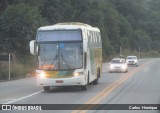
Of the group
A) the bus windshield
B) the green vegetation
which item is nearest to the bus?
the bus windshield

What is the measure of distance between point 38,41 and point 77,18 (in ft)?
201

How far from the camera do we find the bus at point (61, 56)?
23675 mm

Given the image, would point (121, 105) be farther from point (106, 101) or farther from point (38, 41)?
point (38, 41)

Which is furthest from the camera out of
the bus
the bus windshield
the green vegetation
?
the green vegetation

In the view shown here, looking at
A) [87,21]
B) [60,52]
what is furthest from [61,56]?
[87,21]

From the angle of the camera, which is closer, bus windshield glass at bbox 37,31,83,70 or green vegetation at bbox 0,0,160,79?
bus windshield glass at bbox 37,31,83,70

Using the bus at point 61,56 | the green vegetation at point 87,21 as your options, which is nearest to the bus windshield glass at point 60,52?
the bus at point 61,56

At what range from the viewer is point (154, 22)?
156 metres

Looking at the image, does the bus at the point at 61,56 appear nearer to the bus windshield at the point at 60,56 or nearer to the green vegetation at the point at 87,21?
the bus windshield at the point at 60,56

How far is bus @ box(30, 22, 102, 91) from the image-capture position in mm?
23675

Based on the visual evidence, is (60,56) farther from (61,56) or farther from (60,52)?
(60,52)

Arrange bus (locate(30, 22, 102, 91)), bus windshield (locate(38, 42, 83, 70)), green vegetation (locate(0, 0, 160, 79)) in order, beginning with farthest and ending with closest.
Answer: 1. green vegetation (locate(0, 0, 160, 79))
2. bus windshield (locate(38, 42, 83, 70))
3. bus (locate(30, 22, 102, 91))

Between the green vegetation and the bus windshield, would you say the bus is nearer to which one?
the bus windshield

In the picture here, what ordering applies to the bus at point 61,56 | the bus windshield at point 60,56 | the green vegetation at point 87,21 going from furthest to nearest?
the green vegetation at point 87,21 < the bus windshield at point 60,56 < the bus at point 61,56
